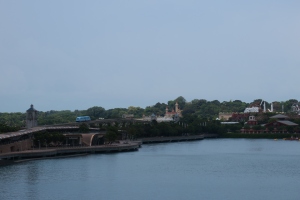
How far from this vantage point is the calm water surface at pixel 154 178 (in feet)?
91.0

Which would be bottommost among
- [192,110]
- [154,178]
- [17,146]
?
[154,178]

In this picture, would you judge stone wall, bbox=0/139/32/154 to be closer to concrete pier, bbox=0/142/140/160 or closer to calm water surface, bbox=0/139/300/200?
concrete pier, bbox=0/142/140/160

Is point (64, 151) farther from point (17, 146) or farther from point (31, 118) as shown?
point (31, 118)

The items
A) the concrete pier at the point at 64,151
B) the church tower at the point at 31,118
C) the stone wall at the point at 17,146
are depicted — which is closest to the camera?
the concrete pier at the point at 64,151

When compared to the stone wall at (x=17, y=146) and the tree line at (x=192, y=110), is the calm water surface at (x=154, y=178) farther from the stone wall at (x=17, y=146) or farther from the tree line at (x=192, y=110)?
the tree line at (x=192, y=110)

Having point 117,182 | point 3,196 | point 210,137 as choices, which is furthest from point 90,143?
point 210,137

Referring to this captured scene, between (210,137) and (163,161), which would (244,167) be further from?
(210,137)

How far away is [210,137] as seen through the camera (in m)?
84.8

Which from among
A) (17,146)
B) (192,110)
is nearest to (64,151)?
(17,146)

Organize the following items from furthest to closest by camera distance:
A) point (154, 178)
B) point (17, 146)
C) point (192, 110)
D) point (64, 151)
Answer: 1. point (192, 110)
2. point (64, 151)
3. point (17, 146)
4. point (154, 178)

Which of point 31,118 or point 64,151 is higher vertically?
point 31,118

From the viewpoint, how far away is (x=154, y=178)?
108 ft

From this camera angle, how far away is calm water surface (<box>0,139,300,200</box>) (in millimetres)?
27734

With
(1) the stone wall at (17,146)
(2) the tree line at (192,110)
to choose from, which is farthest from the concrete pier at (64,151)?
(2) the tree line at (192,110)
